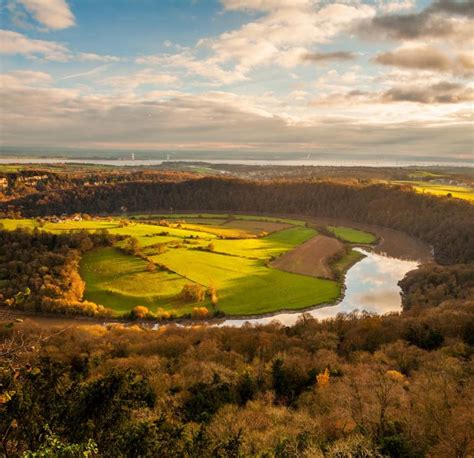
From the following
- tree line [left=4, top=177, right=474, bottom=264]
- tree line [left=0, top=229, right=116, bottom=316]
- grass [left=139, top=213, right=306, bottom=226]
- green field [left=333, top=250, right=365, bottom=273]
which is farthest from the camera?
grass [left=139, top=213, right=306, bottom=226]

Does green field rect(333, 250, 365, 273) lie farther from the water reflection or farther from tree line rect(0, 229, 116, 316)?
tree line rect(0, 229, 116, 316)

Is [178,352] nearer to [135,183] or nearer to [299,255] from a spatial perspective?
[299,255]

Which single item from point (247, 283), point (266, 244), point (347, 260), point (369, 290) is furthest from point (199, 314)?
point (266, 244)

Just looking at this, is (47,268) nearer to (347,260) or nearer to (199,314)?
(199,314)

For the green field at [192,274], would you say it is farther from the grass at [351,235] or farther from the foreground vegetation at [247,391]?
the foreground vegetation at [247,391]

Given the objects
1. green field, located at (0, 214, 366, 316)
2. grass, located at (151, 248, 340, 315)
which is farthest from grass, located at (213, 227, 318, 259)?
grass, located at (151, 248, 340, 315)

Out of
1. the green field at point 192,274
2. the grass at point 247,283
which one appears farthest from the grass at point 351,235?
the grass at point 247,283
